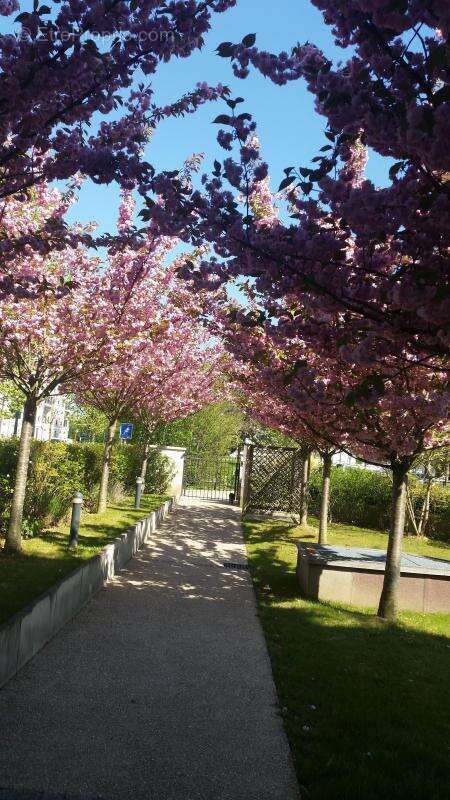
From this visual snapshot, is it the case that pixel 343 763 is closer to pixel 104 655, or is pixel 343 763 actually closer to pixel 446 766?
pixel 446 766

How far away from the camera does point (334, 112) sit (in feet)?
11.6

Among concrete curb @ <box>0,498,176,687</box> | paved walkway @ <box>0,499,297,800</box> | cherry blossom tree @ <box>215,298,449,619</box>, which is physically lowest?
paved walkway @ <box>0,499,297,800</box>

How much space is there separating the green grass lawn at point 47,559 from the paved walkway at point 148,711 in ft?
1.92

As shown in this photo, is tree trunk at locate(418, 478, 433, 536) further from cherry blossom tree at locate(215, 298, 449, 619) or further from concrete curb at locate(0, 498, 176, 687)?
concrete curb at locate(0, 498, 176, 687)

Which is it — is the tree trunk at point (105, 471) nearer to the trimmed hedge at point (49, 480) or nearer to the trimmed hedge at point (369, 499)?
the trimmed hedge at point (49, 480)

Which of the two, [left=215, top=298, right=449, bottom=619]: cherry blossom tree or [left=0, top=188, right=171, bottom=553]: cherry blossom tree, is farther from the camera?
[left=0, top=188, right=171, bottom=553]: cherry blossom tree

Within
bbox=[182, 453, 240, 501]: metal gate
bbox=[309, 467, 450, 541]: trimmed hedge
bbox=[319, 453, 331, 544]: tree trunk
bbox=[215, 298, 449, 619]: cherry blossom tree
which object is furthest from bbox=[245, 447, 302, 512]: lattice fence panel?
bbox=[215, 298, 449, 619]: cherry blossom tree

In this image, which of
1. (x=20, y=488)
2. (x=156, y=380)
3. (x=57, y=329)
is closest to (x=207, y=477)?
(x=156, y=380)

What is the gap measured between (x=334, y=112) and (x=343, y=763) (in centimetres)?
387

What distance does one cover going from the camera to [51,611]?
5.86 m

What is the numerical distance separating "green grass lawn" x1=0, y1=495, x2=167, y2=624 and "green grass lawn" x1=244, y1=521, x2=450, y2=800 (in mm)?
2592

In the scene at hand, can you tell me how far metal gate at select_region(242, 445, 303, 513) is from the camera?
20.0 meters

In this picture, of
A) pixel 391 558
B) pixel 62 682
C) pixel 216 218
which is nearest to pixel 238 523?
pixel 391 558

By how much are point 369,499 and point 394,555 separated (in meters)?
13.3
